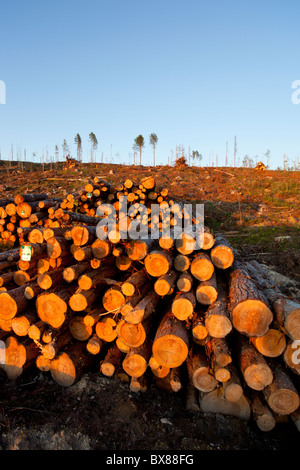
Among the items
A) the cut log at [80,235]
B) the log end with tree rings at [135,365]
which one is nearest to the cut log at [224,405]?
the log end with tree rings at [135,365]

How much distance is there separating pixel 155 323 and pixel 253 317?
1.53m

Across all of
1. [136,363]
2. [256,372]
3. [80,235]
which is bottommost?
[136,363]

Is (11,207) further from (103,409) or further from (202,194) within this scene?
(202,194)

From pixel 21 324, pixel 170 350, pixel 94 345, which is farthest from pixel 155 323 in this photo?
pixel 21 324

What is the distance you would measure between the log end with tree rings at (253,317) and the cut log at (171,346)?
0.70m

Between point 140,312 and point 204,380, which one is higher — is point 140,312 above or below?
above

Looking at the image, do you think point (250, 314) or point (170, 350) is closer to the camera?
point (250, 314)

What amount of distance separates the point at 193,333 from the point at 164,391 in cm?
97

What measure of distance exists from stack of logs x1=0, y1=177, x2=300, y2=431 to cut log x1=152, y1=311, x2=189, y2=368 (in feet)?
0.04

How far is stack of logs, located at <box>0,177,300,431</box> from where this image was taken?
306cm

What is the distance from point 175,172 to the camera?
24.7 meters

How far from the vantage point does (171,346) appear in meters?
3.18

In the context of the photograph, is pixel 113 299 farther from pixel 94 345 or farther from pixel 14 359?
pixel 14 359

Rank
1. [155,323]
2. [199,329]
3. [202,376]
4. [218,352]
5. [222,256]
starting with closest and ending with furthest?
1. [218,352]
2. [202,376]
3. [199,329]
4. [222,256]
5. [155,323]
